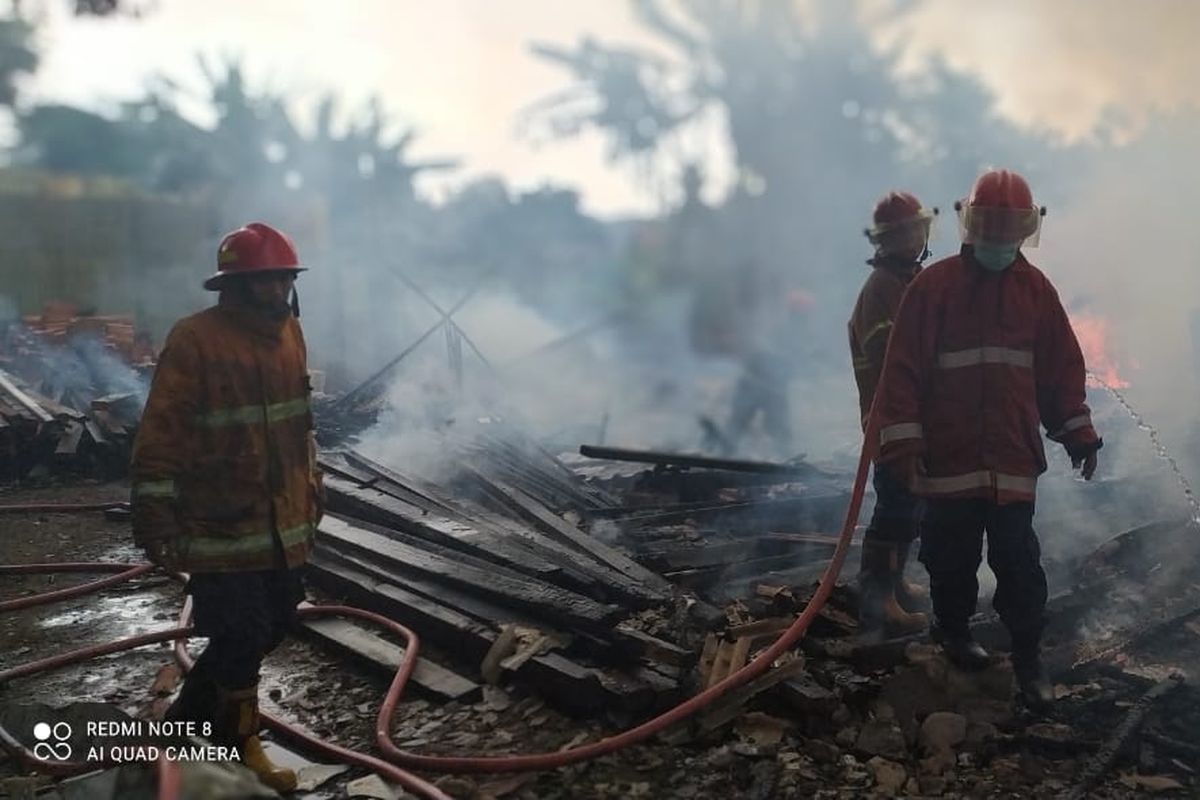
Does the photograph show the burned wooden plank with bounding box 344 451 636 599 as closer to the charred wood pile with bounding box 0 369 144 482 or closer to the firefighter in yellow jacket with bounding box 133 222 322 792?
the firefighter in yellow jacket with bounding box 133 222 322 792

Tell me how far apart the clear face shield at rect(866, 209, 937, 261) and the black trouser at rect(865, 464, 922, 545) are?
106 cm

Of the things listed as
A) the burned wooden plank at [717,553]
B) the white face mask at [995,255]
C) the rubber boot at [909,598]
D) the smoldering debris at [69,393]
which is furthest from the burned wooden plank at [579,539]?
the smoldering debris at [69,393]

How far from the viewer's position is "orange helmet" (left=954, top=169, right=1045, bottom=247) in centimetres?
364

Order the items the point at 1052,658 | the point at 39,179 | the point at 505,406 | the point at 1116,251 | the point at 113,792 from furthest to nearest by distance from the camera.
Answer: the point at 39,179 < the point at 1116,251 < the point at 505,406 < the point at 1052,658 < the point at 113,792

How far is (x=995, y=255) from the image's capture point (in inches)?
145

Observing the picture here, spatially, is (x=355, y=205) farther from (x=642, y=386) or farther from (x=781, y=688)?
(x=781, y=688)

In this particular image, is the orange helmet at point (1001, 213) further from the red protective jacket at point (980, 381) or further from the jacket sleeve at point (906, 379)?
the jacket sleeve at point (906, 379)

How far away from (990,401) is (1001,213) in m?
0.76

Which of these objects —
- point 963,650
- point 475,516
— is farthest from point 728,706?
point 475,516

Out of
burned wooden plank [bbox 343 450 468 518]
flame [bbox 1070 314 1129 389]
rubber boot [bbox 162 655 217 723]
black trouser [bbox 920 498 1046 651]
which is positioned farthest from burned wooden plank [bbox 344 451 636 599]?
flame [bbox 1070 314 1129 389]

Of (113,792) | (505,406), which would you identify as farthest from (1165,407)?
(113,792)

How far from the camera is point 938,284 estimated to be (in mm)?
3709

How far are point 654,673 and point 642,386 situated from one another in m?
13.0

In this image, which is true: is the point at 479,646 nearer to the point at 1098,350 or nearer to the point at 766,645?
the point at 766,645
